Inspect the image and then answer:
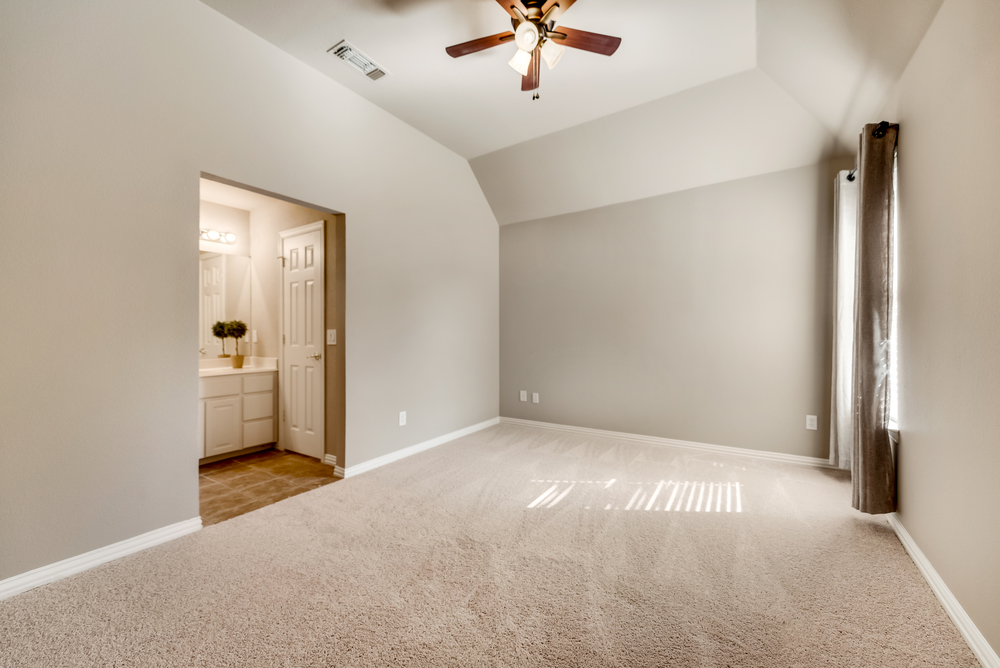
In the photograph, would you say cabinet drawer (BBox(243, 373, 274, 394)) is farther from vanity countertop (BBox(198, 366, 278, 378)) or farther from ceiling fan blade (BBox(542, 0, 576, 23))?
ceiling fan blade (BBox(542, 0, 576, 23))

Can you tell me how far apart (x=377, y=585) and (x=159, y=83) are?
9.16 ft

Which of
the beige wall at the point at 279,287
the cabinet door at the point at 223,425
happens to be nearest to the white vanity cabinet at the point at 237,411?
the cabinet door at the point at 223,425

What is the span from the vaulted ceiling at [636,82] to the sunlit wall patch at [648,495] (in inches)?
103

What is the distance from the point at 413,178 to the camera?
3871mm

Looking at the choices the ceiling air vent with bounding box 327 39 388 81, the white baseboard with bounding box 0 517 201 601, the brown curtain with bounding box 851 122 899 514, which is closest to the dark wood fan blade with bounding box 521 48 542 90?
the ceiling air vent with bounding box 327 39 388 81

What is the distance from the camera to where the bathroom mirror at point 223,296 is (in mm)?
4293

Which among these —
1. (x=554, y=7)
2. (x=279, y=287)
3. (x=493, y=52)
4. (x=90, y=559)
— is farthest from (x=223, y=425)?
(x=554, y=7)

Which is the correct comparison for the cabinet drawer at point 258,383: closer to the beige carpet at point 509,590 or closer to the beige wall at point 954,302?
the beige carpet at point 509,590

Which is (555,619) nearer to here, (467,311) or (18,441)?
(18,441)

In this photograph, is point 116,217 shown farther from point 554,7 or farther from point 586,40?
point 586,40

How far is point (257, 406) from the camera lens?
4.01 m

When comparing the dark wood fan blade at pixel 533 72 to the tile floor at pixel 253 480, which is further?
the tile floor at pixel 253 480

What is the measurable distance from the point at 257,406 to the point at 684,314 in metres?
4.16

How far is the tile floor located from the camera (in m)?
2.76
